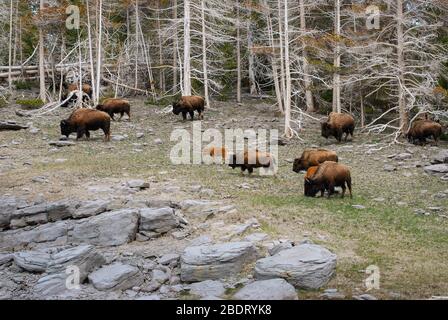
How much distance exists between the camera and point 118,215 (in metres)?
11.7

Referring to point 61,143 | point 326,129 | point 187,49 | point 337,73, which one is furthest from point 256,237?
point 187,49

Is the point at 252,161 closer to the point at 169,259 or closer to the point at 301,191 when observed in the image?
the point at 301,191

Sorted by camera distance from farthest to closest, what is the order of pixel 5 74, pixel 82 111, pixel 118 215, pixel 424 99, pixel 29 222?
pixel 5 74, pixel 424 99, pixel 82 111, pixel 29 222, pixel 118 215

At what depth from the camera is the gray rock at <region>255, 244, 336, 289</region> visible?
8.88 metres

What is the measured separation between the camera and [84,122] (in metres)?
22.6

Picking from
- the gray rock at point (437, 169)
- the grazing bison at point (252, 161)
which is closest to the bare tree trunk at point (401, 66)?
the gray rock at point (437, 169)

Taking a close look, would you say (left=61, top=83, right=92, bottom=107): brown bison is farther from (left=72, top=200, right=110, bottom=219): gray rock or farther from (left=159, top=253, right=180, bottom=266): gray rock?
(left=159, top=253, right=180, bottom=266): gray rock

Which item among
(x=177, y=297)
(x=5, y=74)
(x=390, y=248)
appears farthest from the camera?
(x=5, y=74)

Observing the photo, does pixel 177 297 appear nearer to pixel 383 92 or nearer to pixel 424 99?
pixel 424 99

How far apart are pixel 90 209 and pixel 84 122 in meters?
10.9

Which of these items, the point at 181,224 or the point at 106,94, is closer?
the point at 181,224

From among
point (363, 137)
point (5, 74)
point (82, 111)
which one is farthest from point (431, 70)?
point (5, 74)

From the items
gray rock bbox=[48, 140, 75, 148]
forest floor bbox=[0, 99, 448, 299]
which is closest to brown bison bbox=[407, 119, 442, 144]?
forest floor bbox=[0, 99, 448, 299]
